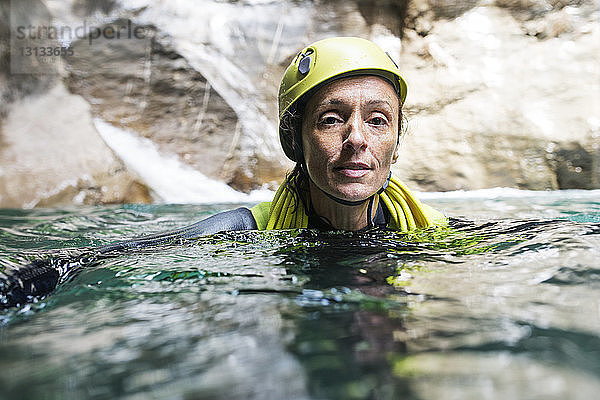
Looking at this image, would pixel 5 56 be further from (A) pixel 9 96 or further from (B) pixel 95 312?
(B) pixel 95 312

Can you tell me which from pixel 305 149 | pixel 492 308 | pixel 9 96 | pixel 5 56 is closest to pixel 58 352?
pixel 492 308

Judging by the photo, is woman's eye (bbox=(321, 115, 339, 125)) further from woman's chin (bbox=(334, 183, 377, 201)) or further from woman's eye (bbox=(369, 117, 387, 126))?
woman's chin (bbox=(334, 183, 377, 201))

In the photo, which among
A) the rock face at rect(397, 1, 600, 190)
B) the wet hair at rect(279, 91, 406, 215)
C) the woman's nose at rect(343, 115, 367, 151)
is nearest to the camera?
the woman's nose at rect(343, 115, 367, 151)

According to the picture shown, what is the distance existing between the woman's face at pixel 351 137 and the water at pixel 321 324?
0.33 meters

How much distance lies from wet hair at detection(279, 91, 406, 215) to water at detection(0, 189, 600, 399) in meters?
0.51

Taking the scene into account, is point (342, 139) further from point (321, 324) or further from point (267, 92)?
point (267, 92)

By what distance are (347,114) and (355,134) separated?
14 centimetres

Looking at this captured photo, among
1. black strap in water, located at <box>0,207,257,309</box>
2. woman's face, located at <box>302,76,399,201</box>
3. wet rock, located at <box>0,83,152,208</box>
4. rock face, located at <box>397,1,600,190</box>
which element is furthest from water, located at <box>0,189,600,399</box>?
rock face, located at <box>397,1,600,190</box>

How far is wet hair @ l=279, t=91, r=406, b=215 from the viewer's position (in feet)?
8.36

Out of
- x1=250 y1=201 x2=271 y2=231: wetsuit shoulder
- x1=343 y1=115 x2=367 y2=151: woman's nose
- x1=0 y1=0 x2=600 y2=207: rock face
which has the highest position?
x1=0 y1=0 x2=600 y2=207: rock face

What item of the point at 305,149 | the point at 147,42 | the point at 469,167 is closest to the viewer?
the point at 305,149

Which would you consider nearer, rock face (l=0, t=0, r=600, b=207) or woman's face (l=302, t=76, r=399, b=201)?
woman's face (l=302, t=76, r=399, b=201)

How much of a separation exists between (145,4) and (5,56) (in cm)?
241

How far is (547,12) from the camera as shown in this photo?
7.98m
